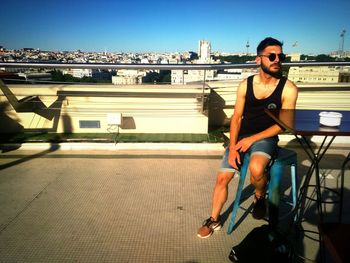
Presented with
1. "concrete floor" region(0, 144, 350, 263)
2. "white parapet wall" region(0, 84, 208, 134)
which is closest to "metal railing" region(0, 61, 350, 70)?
"white parapet wall" region(0, 84, 208, 134)

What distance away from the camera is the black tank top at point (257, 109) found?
93.9 inches

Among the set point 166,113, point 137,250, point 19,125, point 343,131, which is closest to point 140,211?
point 137,250

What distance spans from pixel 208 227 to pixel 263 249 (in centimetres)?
62

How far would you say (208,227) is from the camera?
7.84 feet

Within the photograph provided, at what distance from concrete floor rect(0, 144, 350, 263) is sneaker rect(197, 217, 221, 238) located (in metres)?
0.04

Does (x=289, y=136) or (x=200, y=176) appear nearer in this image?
(x=200, y=176)

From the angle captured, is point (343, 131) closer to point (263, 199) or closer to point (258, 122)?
point (258, 122)

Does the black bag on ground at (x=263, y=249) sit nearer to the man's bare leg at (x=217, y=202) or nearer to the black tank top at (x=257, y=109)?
the man's bare leg at (x=217, y=202)

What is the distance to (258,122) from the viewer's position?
2500 millimetres

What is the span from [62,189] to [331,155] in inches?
144

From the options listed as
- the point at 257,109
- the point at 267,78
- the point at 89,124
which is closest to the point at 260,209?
the point at 257,109

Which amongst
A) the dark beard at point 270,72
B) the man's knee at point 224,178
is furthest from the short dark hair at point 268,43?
the man's knee at point 224,178

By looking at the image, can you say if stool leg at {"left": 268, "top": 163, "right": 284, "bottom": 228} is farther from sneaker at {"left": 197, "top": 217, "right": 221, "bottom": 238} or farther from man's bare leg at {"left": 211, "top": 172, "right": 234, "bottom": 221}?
sneaker at {"left": 197, "top": 217, "right": 221, "bottom": 238}

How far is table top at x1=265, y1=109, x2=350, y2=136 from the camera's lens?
1.73 metres
